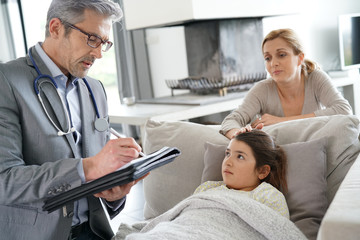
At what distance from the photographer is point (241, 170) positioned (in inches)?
65.9

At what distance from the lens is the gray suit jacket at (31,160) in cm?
117

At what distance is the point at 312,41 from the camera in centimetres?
485

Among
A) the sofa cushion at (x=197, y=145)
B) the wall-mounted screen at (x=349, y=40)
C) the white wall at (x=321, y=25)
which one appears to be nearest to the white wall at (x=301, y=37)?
the white wall at (x=321, y=25)

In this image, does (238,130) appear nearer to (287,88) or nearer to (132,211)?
(287,88)

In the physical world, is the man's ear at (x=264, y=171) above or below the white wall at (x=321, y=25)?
below

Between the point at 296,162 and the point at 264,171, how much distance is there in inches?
5.5

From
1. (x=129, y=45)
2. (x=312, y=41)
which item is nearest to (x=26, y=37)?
(x=129, y=45)

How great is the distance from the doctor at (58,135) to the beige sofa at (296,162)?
42 centimetres

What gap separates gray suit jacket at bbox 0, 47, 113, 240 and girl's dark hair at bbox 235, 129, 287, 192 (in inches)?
26.7

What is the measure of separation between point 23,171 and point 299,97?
5.38 feet

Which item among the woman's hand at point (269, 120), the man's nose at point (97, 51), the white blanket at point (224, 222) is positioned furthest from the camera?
the woman's hand at point (269, 120)

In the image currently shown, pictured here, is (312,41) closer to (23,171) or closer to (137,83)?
(137,83)

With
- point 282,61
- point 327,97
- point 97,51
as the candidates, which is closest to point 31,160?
point 97,51

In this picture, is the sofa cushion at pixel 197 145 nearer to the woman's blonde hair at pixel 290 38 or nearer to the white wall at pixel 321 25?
the woman's blonde hair at pixel 290 38
